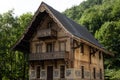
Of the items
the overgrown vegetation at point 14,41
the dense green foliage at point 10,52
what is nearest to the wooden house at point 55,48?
the dense green foliage at point 10,52

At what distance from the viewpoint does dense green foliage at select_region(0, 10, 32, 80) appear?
44781 millimetres

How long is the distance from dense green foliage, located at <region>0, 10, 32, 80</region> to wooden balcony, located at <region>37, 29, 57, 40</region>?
12.2 meters

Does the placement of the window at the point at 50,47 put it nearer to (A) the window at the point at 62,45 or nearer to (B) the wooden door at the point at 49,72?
(A) the window at the point at 62,45

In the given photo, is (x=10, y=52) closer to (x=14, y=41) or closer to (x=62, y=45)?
(x=14, y=41)

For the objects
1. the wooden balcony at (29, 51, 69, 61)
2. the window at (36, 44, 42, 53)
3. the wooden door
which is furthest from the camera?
the window at (36, 44, 42, 53)

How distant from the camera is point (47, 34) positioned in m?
32.0

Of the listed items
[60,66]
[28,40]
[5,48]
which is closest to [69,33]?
[60,66]

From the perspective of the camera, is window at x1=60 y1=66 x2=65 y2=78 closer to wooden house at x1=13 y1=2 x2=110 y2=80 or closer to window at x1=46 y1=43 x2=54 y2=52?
wooden house at x1=13 y1=2 x2=110 y2=80

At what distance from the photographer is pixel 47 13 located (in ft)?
111

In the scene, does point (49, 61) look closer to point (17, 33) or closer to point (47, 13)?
point (47, 13)

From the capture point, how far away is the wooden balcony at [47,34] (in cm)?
3184

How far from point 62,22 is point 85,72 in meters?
7.37

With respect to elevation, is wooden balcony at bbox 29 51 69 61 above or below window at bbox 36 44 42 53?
below

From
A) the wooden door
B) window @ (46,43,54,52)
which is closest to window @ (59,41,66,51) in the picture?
window @ (46,43,54,52)
